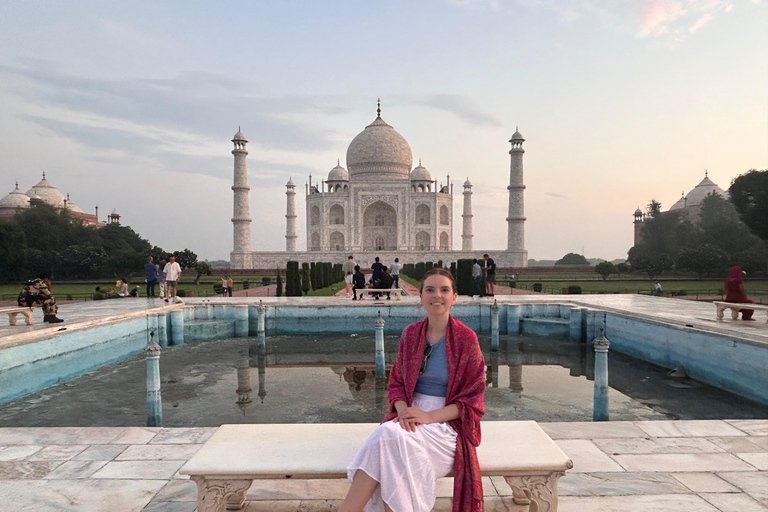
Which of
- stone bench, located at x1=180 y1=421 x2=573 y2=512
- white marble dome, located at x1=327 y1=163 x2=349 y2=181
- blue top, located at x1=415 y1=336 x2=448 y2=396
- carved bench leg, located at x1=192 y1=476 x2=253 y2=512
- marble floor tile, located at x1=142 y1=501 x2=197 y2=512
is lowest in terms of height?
marble floor tile, located at x1=142 y1=501 x2=197 y2=512

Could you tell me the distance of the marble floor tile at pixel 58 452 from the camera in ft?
8.98

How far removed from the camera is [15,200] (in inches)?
1470

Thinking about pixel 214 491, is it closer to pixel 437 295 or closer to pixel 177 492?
pixel 177 492

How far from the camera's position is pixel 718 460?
8.69ft

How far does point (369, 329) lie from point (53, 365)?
15.3 feet

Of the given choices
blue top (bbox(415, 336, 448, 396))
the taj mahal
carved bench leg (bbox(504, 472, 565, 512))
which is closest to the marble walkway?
carved bench leg (bbox(504, 472, 565, 512))

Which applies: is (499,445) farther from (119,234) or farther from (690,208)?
(690,208)

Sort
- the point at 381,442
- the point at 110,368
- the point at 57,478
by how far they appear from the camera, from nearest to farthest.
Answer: the point at 381,442, the point at 57,478, the point at 110,368

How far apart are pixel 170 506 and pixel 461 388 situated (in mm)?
1410

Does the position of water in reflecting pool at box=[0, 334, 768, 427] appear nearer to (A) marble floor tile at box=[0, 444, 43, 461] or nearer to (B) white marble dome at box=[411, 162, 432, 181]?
(A) marble floor tile at box=[0, 444, 43, 461]

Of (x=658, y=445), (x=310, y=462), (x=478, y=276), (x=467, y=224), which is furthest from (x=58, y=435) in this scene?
(x=467, y=224)

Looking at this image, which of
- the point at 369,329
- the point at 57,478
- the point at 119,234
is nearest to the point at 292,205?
the point at 119,234

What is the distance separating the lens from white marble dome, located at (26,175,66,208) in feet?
130

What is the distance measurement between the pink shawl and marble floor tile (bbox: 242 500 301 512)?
0.64 metres
